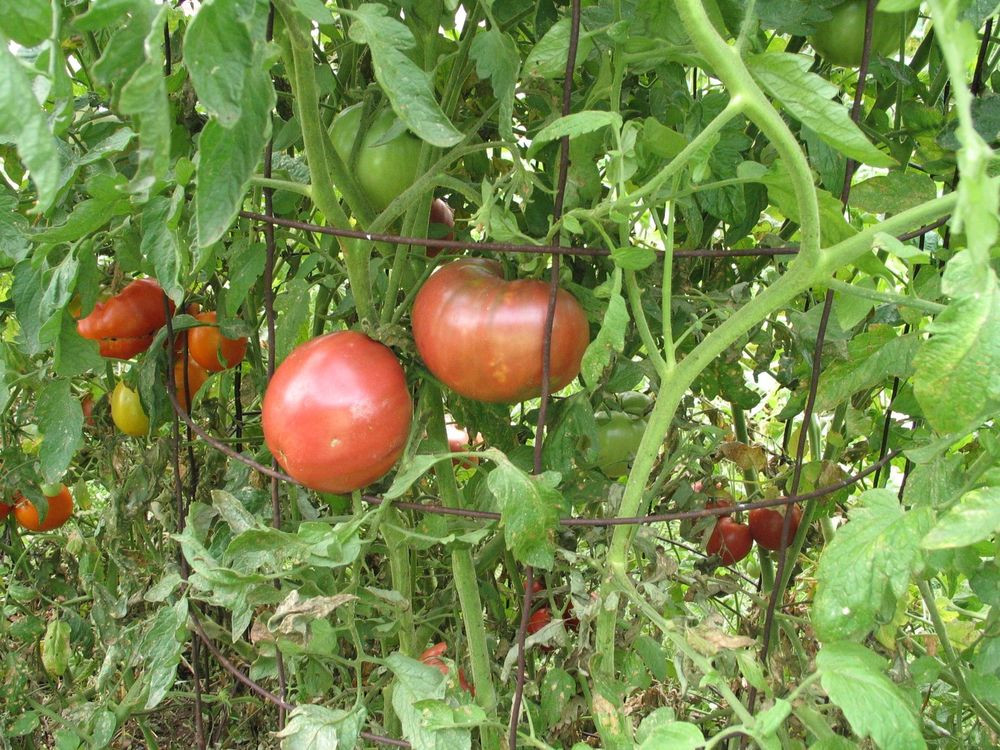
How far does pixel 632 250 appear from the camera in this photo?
1.94ft

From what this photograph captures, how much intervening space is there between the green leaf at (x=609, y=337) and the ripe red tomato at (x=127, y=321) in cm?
51

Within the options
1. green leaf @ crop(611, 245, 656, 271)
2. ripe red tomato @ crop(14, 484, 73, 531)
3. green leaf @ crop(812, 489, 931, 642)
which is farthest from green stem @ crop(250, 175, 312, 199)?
ripe red tomato @ crop(14, 484, 73, 531)

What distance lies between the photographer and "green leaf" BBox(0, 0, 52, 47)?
38cm

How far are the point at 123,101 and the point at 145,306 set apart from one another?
2.15ft

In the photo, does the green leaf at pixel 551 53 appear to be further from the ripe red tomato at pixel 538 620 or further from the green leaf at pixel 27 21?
the ripe red tomato at pixel 538 620

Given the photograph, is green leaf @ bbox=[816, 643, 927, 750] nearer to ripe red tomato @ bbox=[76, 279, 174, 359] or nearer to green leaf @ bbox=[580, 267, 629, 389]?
A: green leaf @ bbox=[580, 267, 629, 389]

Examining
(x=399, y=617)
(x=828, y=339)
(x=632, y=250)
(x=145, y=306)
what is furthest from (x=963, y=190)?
(x=145, y=306)

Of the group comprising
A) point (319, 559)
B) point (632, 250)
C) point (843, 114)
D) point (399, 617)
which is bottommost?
point (399, 617)

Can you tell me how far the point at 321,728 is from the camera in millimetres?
672

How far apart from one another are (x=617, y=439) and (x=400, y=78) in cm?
51

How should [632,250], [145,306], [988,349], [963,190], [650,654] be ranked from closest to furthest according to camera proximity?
[963,190] → [988,349] → [632,250] → [650,654] → [145,306]

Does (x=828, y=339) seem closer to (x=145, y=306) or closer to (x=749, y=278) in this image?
(x=749, y=278)

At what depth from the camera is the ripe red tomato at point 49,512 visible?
1370mm

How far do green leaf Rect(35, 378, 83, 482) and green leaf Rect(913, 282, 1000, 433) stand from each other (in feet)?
2.43
